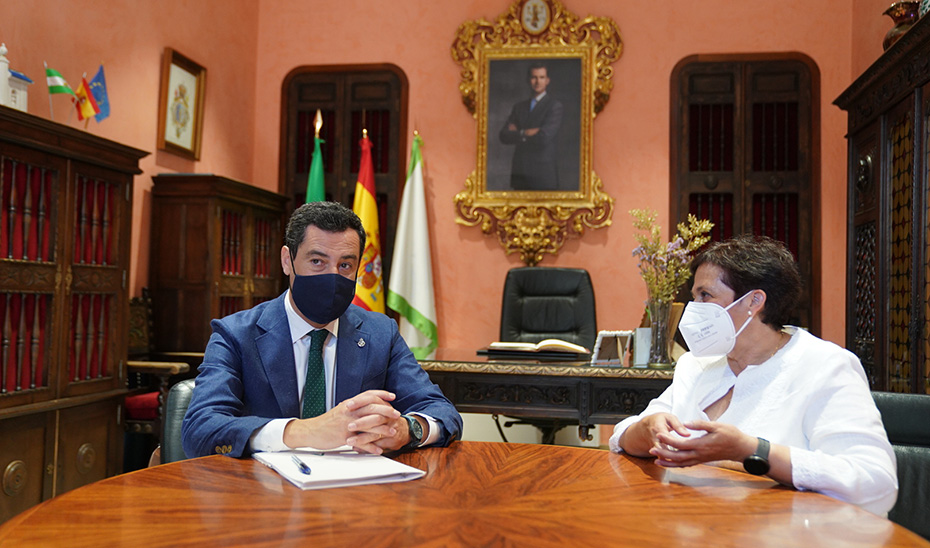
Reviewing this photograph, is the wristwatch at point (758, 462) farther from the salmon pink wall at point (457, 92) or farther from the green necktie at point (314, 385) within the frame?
the salmon pink wall at point (457, 92)

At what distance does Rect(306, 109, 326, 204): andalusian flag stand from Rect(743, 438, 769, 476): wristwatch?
4.26m

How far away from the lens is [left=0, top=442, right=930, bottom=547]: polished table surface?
98 cm

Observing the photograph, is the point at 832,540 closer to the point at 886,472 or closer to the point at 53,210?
the point at 886,472

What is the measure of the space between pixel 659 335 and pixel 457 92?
2.89 meters

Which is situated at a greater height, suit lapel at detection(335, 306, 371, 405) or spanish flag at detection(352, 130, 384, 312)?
spanish flag at detection(352, 130, 384, 312)

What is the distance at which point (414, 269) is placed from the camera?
5.23 metres

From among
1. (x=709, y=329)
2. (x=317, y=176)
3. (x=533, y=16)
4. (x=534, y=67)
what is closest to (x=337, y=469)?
(x=709, y=329)

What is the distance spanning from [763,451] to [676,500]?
0.84 feet

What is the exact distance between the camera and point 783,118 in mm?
5086

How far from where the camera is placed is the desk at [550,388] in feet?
10.3

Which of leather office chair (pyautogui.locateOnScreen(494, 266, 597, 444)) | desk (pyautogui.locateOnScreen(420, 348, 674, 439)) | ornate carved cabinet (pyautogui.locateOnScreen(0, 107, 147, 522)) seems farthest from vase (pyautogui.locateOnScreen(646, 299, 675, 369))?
ornate carved cabinet (pyautogui.locateOnScreen(0, 107, 147, 522))

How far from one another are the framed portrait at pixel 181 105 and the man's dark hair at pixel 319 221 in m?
3.04

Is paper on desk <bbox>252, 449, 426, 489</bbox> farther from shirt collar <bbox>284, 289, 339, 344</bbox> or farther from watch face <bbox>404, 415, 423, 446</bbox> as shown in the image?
shirt collar <bbox>284, 289, 339, 344</bbox>

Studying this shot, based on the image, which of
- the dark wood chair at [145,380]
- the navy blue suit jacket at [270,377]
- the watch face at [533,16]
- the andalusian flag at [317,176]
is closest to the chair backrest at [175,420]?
the navy blue suit jacket at [270,377]
